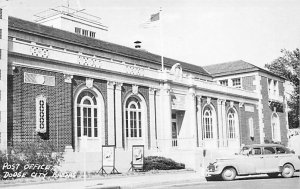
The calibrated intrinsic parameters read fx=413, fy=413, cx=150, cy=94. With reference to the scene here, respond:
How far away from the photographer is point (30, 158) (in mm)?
18281

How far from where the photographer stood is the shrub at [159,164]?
76.8ft

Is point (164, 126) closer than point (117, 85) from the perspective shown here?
No

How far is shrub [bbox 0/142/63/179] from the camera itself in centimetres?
1752

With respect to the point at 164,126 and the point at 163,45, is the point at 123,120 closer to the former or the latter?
the point at 164,126

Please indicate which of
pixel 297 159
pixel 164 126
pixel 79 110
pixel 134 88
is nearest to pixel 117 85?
pixel 134 88

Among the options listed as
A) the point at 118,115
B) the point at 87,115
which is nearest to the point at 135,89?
the point at 118,115

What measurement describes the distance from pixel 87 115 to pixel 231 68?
22.5 m

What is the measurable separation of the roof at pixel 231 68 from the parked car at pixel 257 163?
21.1 m

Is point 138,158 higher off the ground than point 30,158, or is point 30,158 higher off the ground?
point 30,158

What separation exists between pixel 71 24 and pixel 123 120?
39.6 feet

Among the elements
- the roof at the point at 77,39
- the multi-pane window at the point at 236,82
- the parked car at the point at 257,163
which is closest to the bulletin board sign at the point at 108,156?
the parked car at the point at 257,163

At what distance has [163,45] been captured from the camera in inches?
1158

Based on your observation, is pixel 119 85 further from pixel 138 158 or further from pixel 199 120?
pixel 199 120

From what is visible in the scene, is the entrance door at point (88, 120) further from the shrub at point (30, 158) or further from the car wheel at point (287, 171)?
the car wheel at point (287, 171)
